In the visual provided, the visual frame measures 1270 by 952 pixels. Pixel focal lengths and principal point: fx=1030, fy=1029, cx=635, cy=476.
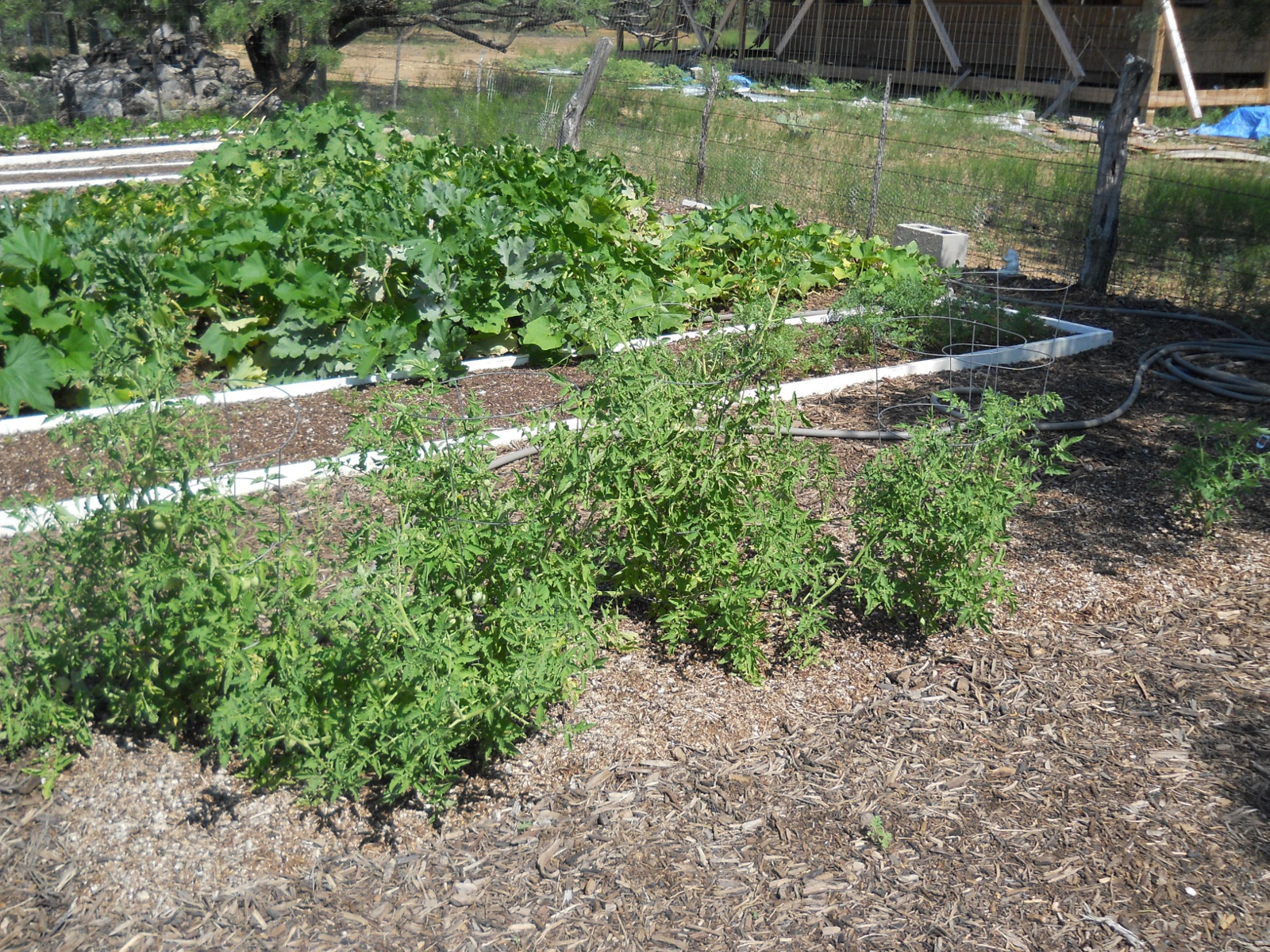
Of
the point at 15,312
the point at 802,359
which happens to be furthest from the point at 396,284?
the point at 802,359

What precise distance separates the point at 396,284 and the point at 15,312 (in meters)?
1.95

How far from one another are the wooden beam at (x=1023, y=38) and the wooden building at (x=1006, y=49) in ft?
0.09

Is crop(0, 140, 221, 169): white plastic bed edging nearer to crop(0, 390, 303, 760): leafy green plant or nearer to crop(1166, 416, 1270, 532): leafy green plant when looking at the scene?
crop(0, 390, 303, 760): leafy green plant

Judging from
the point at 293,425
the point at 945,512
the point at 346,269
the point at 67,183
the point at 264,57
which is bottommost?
the point at 293,425

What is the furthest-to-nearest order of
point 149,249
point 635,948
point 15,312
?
point 149,249 < point 15,312 < point 635,948

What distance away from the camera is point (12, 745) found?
2.96 meters

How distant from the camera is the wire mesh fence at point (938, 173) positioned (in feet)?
29.6

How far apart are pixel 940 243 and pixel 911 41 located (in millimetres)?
16325

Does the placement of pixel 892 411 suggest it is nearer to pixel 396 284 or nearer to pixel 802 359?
pixel 802 359

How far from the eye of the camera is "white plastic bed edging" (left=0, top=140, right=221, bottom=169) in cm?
1319

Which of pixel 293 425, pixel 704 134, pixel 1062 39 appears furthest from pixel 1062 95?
pixel 293 425

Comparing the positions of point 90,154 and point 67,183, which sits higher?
point 90,154

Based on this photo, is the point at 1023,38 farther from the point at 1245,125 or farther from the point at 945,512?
the point at 945,512

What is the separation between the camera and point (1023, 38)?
20078 mm
